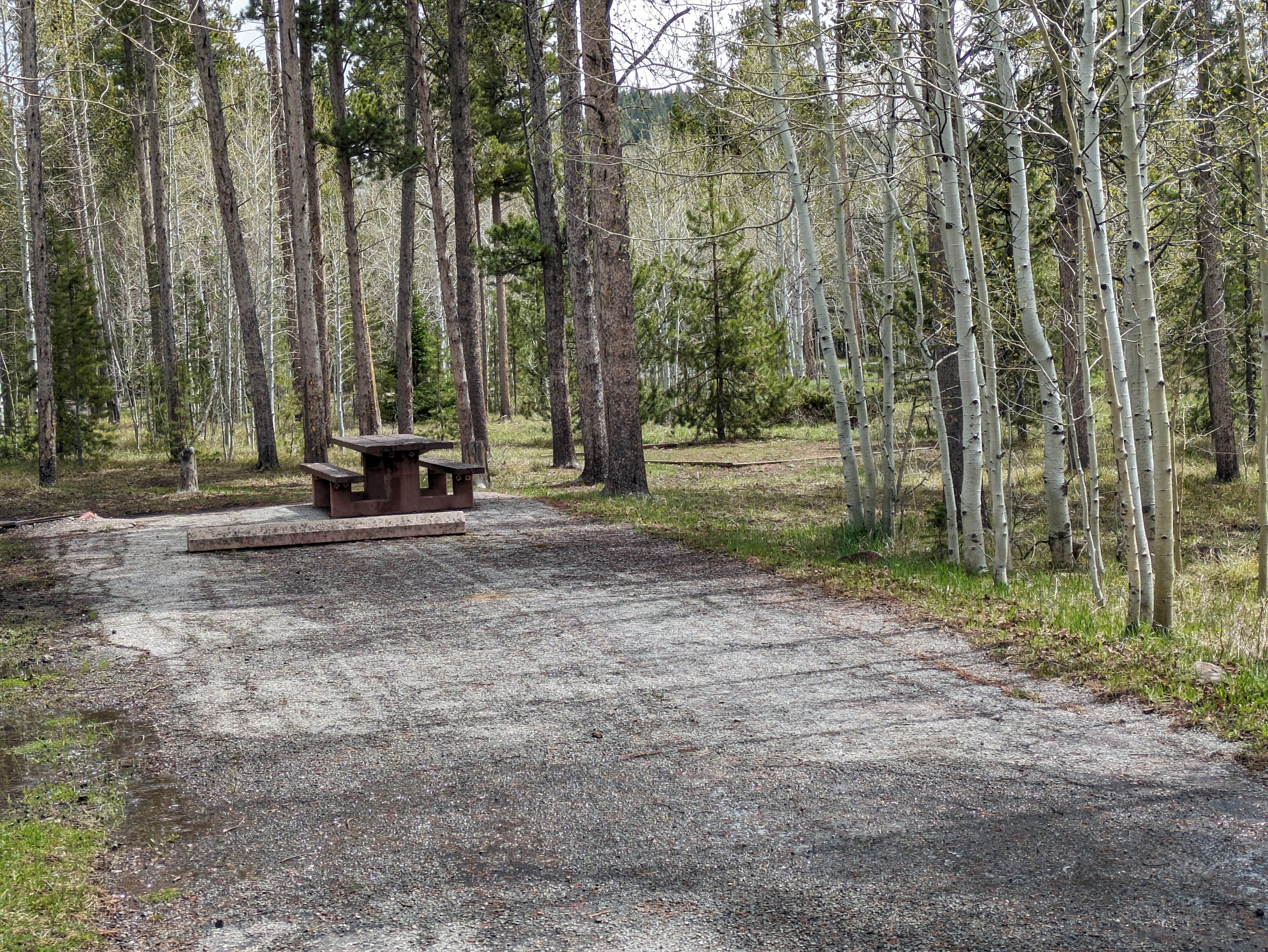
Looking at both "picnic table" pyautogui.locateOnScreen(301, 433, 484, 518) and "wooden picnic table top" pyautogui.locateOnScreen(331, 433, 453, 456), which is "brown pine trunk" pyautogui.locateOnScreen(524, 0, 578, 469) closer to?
"picnic table" pyautogui.locateOnScreen(301, 433, 484, 518)

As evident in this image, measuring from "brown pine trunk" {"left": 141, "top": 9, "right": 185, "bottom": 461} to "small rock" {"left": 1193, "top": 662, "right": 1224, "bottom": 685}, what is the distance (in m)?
19.0

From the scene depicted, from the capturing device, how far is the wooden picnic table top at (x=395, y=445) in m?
11.2

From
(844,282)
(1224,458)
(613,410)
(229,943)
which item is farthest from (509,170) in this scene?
(229,943)

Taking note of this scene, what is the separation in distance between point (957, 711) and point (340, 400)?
2458 centimetres

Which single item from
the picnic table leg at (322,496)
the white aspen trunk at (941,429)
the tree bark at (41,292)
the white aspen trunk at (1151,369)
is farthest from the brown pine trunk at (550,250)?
the white aspen trunk at (1151,369)

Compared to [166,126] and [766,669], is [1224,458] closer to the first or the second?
[766,669]

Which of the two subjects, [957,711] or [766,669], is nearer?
[957,711]

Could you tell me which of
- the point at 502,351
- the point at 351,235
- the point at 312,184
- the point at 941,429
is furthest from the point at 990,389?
the point at 502,351

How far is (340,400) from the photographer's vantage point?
27375 mm

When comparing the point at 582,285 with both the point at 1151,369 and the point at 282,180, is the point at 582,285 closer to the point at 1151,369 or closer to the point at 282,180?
the point at 1151,369

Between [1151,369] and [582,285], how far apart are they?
33.9 feet

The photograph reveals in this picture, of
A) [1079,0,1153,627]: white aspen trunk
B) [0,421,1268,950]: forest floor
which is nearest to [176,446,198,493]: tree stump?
[0,421,1268,950]: forest floor

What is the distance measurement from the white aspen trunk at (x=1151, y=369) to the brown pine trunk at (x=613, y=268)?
709 cm

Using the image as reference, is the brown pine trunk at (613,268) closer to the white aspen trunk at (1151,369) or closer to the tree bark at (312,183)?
the white aspen trunk at (1151,369)
